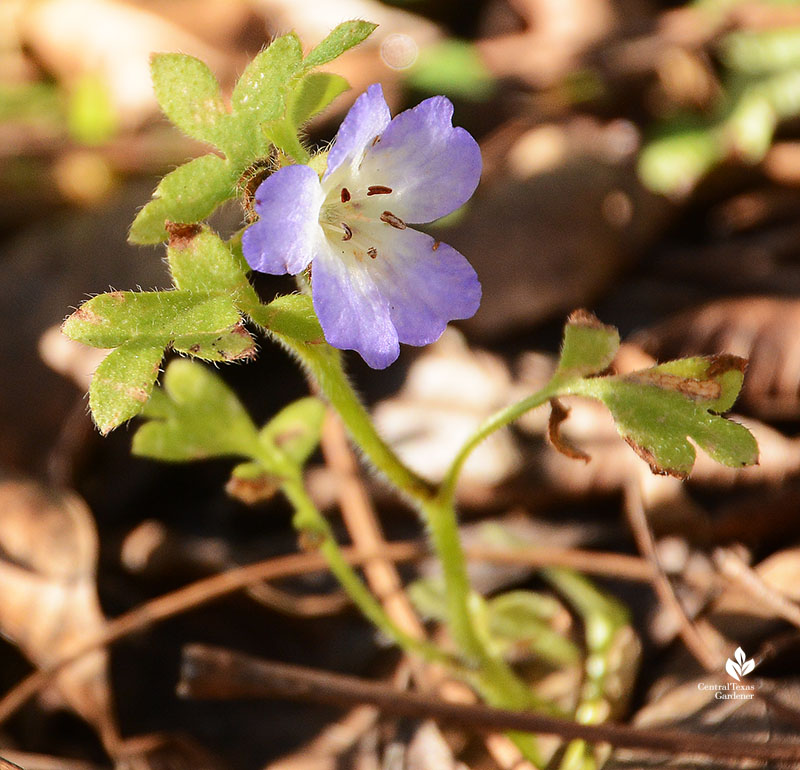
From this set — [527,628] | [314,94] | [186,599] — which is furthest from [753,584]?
[314,94]

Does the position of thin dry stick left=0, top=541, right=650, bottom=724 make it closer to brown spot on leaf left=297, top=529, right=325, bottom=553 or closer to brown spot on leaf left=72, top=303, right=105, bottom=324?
brown spot on leaf left=297, top=529, right=325, bottom=553

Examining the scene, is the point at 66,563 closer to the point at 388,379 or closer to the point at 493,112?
the point at 388,379

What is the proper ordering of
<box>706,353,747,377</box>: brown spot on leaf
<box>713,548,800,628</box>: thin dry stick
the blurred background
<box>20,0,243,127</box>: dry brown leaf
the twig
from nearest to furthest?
<box>706,353,747,377</box>: brown spot on leaf → the twig → <box>713,548,800,628</box>: thin dry stick → the blurred background → <box>20,0,243,127</box>: dry brown leaf

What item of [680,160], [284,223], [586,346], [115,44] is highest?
[284,223]

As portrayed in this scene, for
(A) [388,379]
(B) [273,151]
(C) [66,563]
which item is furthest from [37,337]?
(B) [273,151]

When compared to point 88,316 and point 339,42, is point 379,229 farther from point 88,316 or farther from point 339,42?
point 88,316

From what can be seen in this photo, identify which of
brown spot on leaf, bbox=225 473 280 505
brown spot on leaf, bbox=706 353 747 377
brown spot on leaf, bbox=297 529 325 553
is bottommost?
brown spot on leaf, bbox=297 529 325 553

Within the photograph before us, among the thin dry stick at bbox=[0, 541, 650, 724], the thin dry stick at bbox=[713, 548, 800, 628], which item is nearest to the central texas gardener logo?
the thin dry stick at bbox=[713, 548, 800, 628]
